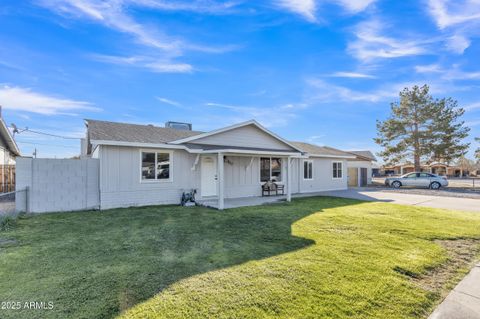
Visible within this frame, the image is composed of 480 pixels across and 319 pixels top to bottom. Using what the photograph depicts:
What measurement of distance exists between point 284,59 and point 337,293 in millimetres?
12155

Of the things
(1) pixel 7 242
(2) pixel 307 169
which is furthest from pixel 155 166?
(2) pixel 307 169

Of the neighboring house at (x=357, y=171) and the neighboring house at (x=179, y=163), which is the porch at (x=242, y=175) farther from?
the neighboring house at (x=357, y=171)

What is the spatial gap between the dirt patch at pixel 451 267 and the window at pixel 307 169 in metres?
11.3

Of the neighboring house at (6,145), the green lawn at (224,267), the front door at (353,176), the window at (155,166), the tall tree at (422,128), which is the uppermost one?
the tall tree at (422,128)

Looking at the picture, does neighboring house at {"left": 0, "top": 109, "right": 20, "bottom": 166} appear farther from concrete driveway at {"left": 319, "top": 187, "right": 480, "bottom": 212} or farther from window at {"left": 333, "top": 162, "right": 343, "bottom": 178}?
window at {"left": 333, "top": 162, "right": 343, "bottom": 178}

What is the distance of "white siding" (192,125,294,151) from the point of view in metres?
12.2

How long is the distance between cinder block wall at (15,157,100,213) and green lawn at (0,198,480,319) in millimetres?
1341

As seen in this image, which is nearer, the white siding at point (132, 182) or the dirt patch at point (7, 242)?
the dirt patch at point (7, 242)

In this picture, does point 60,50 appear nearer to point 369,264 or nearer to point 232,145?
point 232,145

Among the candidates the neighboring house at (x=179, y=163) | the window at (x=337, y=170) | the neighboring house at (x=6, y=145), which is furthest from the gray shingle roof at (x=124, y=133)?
the window at (x=337, y=170)

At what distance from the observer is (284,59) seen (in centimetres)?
1277

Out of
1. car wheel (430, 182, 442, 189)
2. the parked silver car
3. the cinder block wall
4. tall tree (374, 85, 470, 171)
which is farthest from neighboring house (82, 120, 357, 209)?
tall tree (374, 85, 470, 171)

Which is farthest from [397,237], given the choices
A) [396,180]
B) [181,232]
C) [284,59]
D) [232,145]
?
[396,180]

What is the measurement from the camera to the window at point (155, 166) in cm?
1029
